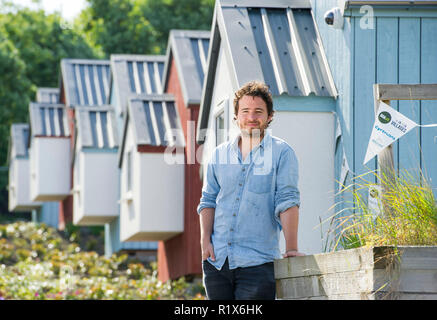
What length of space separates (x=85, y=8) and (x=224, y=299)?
5024 cm

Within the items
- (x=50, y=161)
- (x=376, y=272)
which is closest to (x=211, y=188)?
(x=376, y=272)

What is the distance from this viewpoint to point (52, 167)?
104 ft

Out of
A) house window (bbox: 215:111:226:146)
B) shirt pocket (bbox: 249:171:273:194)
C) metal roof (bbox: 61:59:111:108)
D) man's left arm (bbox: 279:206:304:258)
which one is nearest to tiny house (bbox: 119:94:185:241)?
house window (bbox: 215:111:226:146)

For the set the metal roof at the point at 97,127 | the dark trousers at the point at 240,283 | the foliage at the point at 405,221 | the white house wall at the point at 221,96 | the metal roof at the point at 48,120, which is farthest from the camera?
the metal roof at the point at 48,120

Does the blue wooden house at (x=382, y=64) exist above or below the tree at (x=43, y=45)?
below

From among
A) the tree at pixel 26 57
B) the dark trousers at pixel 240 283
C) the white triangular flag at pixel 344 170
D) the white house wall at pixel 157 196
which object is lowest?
the dark trousers at pixel 240 283

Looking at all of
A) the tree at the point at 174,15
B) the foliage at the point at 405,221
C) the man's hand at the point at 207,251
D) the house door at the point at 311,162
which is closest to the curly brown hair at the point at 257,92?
the foliage at the point at 405,221

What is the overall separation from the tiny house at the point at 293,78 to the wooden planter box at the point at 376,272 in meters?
5.32

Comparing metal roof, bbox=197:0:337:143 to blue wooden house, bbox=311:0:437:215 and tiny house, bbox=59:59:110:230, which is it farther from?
tiny house, bbox=59:59:110:230

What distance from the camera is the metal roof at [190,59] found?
18656mm

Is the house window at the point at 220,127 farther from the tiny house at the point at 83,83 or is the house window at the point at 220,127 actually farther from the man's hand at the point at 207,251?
the tiny house at the point at 83,83

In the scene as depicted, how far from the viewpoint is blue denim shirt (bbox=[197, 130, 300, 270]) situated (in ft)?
19.4

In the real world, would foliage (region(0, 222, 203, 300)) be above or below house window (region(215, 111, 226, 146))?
below

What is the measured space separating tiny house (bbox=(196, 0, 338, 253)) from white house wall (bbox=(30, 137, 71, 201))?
18.8m
